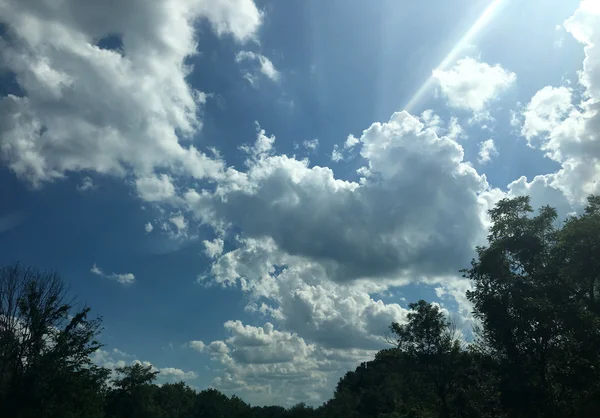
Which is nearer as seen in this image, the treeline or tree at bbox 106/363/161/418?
the treeline

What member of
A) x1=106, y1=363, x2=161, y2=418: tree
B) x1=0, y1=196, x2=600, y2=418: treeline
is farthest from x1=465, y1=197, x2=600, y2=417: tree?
x1=106, y1=363, x2=161, y2=418: tree

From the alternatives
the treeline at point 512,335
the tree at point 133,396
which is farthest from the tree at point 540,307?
the tree at point 133,396

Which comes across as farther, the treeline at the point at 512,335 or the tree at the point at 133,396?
the tree at the point at 133,396

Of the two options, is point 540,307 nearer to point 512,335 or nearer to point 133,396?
point 512,335

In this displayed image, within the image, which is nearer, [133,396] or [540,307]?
[540,307]

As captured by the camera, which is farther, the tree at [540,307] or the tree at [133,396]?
the tree at [133,396]

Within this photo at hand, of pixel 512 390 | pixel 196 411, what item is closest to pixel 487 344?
pixel 512 390

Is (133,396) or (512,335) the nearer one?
(512,335)

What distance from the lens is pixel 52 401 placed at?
36.1 meters

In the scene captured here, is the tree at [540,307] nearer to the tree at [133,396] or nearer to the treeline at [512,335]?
the treeline at [512,335]

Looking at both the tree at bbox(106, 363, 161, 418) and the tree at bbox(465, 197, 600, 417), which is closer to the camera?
the tree at bbox(465, 197, 600, 417)

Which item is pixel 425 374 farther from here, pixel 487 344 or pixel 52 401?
pixel 52 401

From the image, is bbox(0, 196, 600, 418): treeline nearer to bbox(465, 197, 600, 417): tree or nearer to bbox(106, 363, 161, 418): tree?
bbox(465, 197, 600, 417): tree

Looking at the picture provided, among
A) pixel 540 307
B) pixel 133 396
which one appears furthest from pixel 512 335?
pixel 133 396
